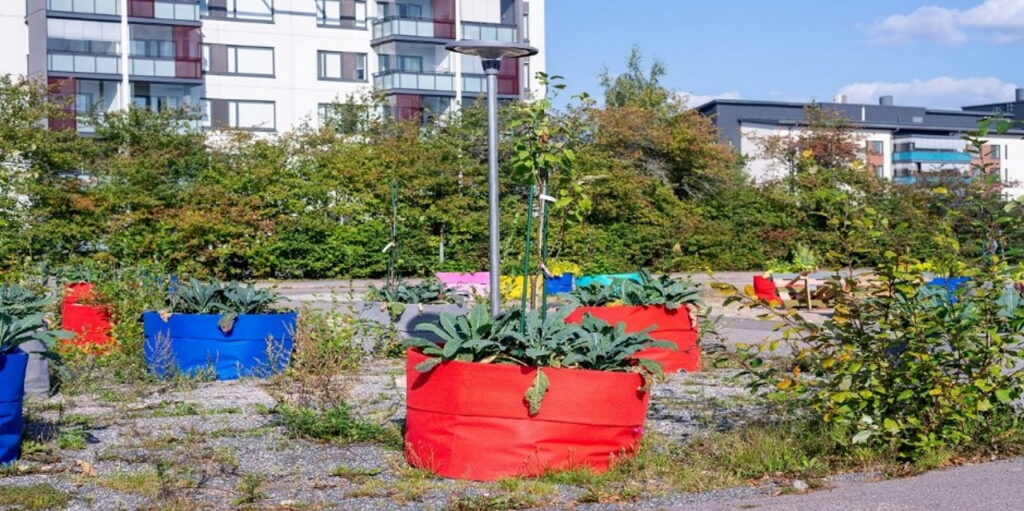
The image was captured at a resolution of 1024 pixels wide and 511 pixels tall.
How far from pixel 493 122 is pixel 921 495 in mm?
4352

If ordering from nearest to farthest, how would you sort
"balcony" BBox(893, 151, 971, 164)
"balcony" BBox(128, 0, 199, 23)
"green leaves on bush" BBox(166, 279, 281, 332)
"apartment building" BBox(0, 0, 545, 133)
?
"green leaves on bush" BBox(166, 279, 281, 332) < "apartment building" BBox(0, 0, 545, 133) < "balcony" BBox(128, 0, 199, 23) < "balcony" BBox(893, 151, 971, 164)

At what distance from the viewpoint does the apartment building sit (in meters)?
46.6

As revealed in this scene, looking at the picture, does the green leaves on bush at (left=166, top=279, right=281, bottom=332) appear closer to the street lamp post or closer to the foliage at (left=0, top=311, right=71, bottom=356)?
the street lamp post

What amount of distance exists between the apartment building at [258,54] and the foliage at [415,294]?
31.3m

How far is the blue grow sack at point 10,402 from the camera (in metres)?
7.36

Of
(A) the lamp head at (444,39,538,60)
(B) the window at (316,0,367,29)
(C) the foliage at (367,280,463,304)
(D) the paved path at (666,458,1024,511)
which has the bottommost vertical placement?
(D) the paved path at (666,458,1024,511)

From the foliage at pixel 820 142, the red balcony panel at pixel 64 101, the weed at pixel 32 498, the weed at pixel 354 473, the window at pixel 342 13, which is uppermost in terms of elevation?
the window at pixel 342 13

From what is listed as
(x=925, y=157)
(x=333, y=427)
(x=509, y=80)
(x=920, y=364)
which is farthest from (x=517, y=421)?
(x=925, y=157)

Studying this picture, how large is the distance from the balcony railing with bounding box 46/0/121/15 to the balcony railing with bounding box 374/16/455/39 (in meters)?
10.2

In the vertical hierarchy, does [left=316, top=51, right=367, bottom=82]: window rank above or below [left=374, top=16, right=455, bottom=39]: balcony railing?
below

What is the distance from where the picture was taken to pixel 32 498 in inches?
259

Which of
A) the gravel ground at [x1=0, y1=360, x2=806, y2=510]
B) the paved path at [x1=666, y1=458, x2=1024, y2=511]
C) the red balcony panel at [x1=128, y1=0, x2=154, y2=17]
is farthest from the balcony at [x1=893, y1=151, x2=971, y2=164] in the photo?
the paved path at [x1=666, y1=458, x2=1024, y2=511]

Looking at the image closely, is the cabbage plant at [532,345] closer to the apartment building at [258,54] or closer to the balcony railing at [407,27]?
the apartment building at [258,54]

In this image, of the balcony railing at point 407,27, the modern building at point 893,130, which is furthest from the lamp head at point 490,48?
the modern building at point 893,130
